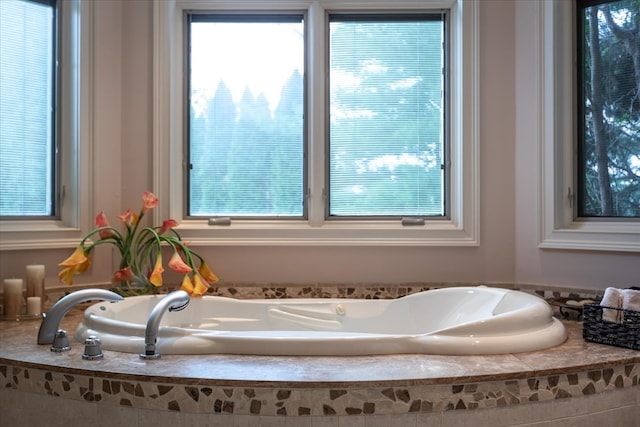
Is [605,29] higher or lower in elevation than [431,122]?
higher

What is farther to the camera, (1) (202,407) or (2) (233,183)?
(2) (233,183)

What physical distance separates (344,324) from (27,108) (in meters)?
1.79

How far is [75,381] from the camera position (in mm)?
1639

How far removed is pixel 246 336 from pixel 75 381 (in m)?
0.50

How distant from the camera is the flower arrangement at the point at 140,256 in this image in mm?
2502

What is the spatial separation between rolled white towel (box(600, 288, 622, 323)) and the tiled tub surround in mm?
241

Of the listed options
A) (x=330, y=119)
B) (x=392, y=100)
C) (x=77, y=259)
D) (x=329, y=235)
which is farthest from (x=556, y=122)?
(x=77, y=259)

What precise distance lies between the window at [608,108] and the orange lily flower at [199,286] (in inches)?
68.8

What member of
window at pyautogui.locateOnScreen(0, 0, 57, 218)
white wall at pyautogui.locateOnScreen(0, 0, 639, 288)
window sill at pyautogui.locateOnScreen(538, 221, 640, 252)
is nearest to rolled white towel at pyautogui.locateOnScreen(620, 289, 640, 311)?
window sill at pyautogui.locateOnScreen(538, 221, 640, 252)

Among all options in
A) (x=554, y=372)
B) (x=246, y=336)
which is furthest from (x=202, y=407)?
(x=554, y=372)

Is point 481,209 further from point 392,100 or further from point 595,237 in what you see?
point 392,100

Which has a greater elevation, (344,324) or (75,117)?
(75,117)

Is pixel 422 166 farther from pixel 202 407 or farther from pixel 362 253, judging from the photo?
pixel 202 407

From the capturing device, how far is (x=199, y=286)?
2.52m
